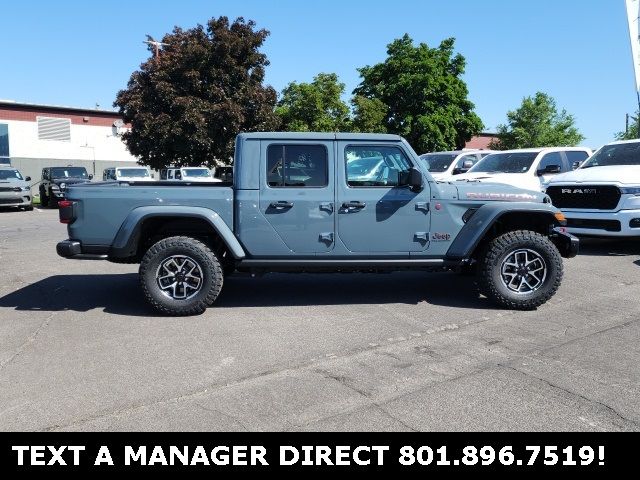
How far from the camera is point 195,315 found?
5820 mm

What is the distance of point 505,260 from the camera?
5.98 meters

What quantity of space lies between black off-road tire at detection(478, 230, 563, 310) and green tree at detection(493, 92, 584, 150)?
133ft

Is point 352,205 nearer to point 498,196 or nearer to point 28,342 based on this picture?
point 498,196

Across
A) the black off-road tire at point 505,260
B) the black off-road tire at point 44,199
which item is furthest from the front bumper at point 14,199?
the black off-road tire at point 505,260

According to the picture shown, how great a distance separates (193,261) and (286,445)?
9.75 ft

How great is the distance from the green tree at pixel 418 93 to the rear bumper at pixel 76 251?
101 ft

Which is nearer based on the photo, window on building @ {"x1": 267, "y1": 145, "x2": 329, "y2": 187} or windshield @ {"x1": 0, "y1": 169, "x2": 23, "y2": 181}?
window on building @ {"x1": 267, "y1": 145, "x2": 329, "y2": 187}

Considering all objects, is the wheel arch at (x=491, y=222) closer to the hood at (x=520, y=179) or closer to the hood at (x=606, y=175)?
the hood at (x=606, y=175)

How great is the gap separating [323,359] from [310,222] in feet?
5.65

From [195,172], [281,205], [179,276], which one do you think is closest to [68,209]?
[179,276]

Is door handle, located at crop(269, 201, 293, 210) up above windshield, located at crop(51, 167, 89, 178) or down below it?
below

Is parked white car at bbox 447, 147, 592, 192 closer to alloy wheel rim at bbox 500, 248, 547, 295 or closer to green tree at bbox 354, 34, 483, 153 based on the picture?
alloy wheel rim at bbox 500, 248, 547, 295

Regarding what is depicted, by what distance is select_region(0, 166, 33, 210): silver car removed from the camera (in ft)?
66.6

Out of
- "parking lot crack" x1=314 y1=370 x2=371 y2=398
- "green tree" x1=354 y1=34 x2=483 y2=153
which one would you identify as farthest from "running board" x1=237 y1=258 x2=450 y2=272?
"green tree" x1=354 y1=34 x2=483 y2=153
